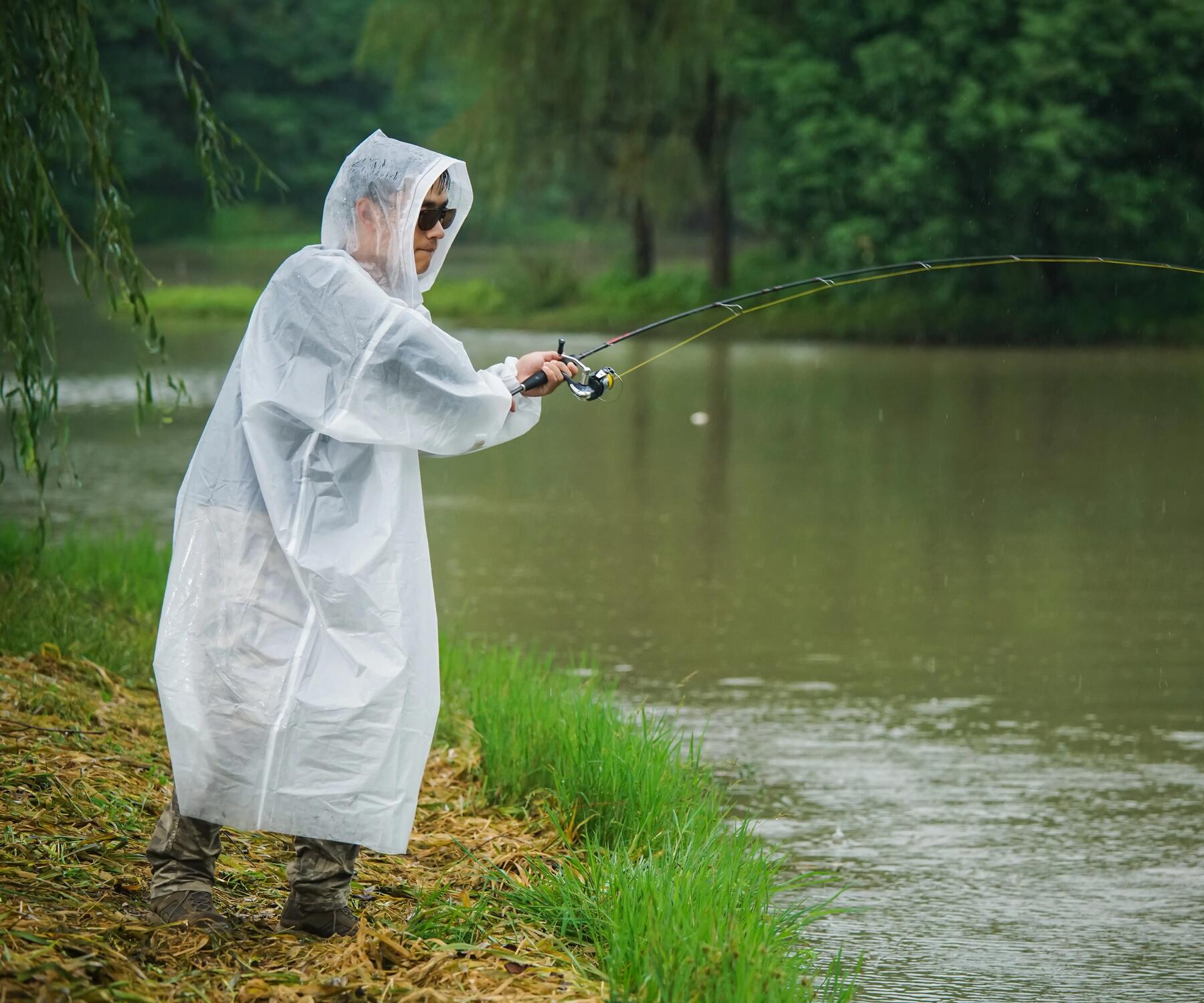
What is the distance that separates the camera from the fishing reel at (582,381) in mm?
3910

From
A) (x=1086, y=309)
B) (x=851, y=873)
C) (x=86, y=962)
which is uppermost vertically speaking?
(x=1086, y=309)

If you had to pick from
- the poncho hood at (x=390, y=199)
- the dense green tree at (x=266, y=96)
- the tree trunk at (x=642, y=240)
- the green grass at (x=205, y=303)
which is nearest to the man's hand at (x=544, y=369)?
the poncho hood at (x=390, y=199)

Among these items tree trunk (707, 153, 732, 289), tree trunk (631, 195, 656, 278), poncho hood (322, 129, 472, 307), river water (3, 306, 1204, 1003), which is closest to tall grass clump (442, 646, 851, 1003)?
river water (3, 306, 1204, 1003)

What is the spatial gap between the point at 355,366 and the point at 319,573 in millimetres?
447

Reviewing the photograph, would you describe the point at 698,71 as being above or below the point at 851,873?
above

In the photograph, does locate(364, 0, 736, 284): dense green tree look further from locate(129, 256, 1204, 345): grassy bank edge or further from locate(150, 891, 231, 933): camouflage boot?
locate(150, 891, 231, 933): camouflage boot

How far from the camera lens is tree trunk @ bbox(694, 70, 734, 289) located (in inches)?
1208

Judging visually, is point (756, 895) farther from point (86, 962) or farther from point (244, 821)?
point (86, 962)

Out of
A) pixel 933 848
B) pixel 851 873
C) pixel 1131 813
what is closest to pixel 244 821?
pixel 851 873

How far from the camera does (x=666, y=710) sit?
664cm

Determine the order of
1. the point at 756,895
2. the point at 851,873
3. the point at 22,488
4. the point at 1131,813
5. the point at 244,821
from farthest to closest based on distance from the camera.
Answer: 1. the point at 22,488
2. the point at 1131,813
3. the point at 851,873
4. the point at 756,895
5. the point at 244,821

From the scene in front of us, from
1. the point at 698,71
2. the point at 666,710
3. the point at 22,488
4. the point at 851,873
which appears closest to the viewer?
the point at 851,873

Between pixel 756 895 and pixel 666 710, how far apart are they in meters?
2.69

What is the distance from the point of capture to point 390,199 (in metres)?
3.73
